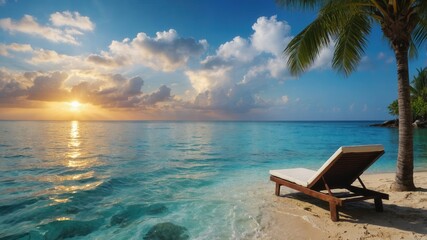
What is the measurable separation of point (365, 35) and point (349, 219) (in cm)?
542

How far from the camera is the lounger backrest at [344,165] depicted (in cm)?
501

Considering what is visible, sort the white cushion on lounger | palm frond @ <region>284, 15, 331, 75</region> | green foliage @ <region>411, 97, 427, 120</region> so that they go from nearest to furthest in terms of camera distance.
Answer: the white cushion on lounger, palm frond @ <region>284, 15, 331, 75</region>, green foliage @ <region>411, 97, 427, 120</region>

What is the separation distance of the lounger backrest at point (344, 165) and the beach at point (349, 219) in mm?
538

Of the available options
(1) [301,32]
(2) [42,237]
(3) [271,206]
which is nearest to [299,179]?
(3) [271,206]

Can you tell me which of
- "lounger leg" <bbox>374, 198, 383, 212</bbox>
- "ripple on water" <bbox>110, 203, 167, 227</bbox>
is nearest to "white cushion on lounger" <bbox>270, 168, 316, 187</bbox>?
"lounger leg" <bbox>374, 198, 383, 212</bbox>

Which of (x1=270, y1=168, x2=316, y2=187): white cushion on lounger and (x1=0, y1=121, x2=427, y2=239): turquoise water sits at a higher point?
(x1=270, y1=168, x2=316, y2=187): white cushion on lounger

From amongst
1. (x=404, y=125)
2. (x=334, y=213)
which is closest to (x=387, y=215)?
(x=334, y=213)

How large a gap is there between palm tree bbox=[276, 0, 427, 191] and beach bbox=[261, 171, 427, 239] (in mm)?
1247

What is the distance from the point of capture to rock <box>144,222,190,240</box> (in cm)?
482

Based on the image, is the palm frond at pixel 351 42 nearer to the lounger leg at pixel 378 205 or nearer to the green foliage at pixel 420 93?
the lounger leg at pixel 378 205

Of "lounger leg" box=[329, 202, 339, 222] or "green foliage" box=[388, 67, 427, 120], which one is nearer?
"lounger leg" box=[329, 202, 339, 222]

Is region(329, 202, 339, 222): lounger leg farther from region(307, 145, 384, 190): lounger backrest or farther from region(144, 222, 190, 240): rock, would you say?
region(144, 222, 190, 240): rock

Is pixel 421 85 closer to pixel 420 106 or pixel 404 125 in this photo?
pixel 420 106

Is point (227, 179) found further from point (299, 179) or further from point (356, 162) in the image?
point (356, 162)
